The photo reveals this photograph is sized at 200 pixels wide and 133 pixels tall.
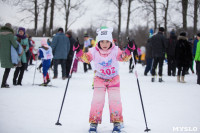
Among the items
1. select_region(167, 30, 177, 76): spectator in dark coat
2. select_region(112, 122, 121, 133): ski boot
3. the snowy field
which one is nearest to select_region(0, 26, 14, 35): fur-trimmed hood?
the snowy field

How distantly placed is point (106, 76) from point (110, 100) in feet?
1.26

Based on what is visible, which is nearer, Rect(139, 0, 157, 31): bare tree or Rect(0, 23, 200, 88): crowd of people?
Rect(0, 23, 200, 88): crowd of people

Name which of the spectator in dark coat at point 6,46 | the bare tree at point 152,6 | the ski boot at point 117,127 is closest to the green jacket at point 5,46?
the spectator in dark coat at point 6,46

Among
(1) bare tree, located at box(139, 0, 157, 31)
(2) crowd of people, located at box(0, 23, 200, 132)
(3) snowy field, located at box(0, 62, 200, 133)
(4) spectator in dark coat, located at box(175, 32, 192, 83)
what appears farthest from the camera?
(1) bare tree, located at box(139, 0, 157, 31)

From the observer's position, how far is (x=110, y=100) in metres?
3.52

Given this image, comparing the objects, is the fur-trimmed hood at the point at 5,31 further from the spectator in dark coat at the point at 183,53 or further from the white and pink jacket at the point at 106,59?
the spectator in dark coat at the point at 183,53

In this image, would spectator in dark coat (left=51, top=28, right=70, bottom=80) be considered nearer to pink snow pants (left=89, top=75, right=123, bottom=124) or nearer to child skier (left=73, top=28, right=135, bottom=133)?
child skier (left=73, top=28, right=135, bottom=133)

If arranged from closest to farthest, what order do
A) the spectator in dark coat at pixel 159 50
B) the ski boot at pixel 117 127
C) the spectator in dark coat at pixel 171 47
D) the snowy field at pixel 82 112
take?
the ski boot at pixel 117 127
the snowy field at pixel 82 112
the spectator in dark coat at pixel 159 50
the spectator in dark coat at pixel 171 47

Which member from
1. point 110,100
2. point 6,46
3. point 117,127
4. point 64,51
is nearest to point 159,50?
point 64,51

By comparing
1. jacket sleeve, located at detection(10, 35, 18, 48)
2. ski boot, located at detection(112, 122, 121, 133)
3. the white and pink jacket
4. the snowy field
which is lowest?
the snowy field

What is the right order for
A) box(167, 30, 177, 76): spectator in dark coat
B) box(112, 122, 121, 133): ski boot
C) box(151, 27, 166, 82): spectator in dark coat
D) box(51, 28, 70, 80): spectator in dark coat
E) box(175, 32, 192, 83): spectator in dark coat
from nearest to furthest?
box(112, 122, 121, 133): ski boot < box(175, 32, 192, 83): spectator in dark coat < box(151, 27, 166, 82): spectator in dark coat < box(51, 28, 70, 80): spectator in dark coat < box(167, 30, 177, 76): spectator in dark coat

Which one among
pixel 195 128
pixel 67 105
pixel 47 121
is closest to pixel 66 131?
pixel 47 121

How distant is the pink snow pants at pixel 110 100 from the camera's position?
345cm

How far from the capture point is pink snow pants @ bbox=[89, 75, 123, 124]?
11.3ft
